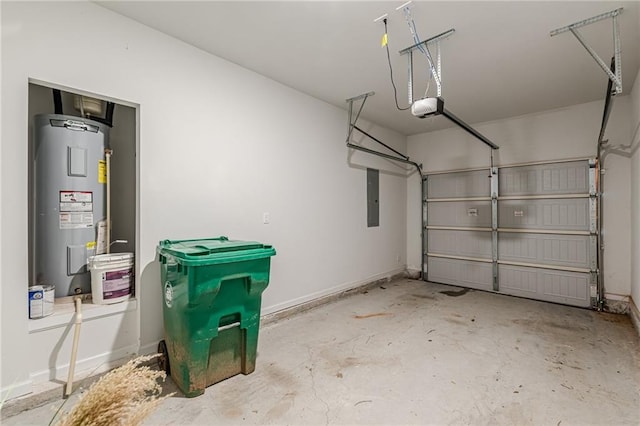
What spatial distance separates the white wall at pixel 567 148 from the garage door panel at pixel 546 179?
5.1 inches

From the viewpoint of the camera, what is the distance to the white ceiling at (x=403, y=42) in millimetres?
2225

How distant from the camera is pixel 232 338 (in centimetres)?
225

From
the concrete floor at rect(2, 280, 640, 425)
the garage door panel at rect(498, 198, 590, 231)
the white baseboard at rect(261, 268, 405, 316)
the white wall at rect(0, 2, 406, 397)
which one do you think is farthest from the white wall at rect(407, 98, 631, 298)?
the white baseboard at rect(261, 268, 405, 316)

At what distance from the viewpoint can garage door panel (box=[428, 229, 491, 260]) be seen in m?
4.91

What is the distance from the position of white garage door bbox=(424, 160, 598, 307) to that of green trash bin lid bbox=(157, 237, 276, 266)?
13.1 feet

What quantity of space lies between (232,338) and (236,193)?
56.0 inches

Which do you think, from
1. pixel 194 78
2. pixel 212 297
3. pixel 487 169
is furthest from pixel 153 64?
pixel 487 169

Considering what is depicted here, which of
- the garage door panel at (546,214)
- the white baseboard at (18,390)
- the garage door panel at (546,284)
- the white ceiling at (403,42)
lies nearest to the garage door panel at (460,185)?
the garage door panel at (546,214)

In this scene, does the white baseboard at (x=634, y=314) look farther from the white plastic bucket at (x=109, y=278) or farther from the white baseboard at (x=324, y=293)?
the white plastic bucket at (x=109, y=278)

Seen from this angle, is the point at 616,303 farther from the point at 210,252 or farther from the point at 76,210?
the point at 76,210

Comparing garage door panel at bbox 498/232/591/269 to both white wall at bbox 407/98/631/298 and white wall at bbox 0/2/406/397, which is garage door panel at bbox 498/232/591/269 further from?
white wall at bbox 0/2/406/397

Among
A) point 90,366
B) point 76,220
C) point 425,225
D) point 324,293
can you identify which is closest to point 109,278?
point 76,220

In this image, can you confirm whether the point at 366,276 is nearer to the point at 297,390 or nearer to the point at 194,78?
the point at 297,390

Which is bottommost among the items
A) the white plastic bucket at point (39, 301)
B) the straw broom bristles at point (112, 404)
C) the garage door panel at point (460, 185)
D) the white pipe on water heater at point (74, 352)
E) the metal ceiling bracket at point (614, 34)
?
the white pipe on water heater at point (74, 352)
